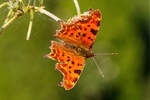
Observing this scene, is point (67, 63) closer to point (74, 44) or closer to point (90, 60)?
point (74, 44)

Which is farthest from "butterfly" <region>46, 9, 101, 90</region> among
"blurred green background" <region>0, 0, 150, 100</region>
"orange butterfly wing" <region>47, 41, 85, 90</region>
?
"blurred green background" <region>0, 0, 150, 100</region>

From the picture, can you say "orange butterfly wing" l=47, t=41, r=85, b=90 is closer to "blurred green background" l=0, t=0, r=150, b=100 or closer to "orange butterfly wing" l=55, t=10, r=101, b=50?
"orange butterfly wing" l=55, t=10, r=101, b=50

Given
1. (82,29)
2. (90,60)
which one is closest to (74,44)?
(82,29)

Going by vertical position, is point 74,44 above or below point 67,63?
above

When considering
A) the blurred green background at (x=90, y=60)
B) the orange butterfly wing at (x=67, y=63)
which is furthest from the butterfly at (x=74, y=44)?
the blurred green background at (x=90, y=60)

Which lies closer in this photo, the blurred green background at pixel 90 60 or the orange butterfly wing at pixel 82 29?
the orange butterfly wing at pixel 82 29

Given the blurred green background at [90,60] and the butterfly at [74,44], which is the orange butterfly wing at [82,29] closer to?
the butterfly at [74,44]
